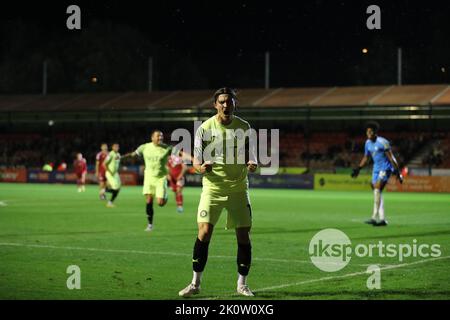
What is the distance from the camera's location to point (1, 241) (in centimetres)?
1630

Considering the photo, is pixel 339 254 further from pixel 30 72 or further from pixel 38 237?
pixel 30 72

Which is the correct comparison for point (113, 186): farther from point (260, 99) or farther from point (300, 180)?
point (260, 99)

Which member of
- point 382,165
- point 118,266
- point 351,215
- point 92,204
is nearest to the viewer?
point 118,266

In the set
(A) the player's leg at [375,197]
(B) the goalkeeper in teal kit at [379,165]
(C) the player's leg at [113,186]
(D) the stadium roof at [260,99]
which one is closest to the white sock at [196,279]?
(B) the goalkeeper in teal kit at [379,165]

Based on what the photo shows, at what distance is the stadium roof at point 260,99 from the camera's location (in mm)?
48531

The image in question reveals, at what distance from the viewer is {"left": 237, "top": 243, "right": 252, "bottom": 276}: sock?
9969 mm

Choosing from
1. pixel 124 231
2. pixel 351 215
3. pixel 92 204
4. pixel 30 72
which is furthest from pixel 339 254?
pixel 30 72

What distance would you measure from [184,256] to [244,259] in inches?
161

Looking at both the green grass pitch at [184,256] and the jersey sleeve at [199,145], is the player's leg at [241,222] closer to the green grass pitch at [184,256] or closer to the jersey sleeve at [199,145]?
the green grass pitch at [184,256]

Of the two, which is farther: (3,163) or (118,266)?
(3,163)

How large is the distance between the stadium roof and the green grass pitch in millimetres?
23357

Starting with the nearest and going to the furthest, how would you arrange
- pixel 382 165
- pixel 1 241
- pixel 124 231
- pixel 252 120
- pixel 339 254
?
pixel 339 254 < pixel 1 241 < pixel 124 231 < pixel 382 165 < pixel 252 120

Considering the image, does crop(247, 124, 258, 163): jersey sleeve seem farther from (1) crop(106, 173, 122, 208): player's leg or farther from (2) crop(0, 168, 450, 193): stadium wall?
(2) crop(0, 168, 450, 193): stadium wall
